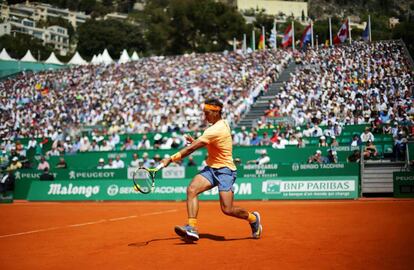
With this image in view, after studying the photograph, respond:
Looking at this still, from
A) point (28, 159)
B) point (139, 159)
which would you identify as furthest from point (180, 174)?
point (28, 159)

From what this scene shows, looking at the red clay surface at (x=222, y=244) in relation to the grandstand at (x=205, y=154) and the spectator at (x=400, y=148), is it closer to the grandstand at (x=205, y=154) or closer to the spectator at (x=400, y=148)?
the grandstand at (x=205, y=154)

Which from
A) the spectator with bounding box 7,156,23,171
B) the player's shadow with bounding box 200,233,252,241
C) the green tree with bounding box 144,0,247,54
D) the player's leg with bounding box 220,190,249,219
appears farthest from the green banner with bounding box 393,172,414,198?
the green tree with bounding box 144,0,247,54

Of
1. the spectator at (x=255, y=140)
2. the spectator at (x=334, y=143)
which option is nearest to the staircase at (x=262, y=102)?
the spectator at (x=255, y=140)

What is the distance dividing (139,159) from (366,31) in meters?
25.7

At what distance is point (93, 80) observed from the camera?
4341cm

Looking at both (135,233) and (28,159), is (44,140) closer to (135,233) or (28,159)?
(28,159)

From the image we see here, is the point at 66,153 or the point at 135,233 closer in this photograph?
the point at 135,233

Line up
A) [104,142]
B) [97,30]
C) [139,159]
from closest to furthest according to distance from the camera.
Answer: [139,159]
[104,142]
[97,30]

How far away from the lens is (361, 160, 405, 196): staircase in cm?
2102

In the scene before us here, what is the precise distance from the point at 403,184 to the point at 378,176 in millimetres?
1029

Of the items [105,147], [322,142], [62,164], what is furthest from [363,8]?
[62,164]

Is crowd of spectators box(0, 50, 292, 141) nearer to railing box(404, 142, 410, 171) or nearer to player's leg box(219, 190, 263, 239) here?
railing box(404, 142, 410, 171)

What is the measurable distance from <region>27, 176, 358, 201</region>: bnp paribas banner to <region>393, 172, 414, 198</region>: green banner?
4.71 feet

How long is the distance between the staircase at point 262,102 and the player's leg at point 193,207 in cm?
2107
